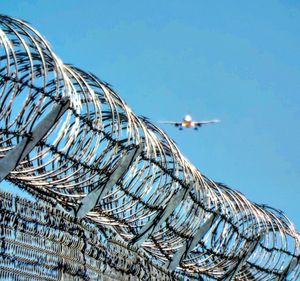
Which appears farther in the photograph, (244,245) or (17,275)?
(244,245)

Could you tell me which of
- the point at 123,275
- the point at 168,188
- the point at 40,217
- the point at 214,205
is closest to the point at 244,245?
the point at 214,205

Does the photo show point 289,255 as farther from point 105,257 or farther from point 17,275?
point 17,275

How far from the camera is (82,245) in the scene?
20906 millimetres

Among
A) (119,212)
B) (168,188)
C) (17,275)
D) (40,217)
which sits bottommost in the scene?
(17,275)

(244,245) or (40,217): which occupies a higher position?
(244,245)

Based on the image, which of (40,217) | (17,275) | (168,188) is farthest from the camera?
(168,188)

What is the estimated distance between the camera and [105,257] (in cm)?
2212

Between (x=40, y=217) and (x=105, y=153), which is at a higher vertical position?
(x=105, y=153)

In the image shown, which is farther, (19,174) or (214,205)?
(214,205)

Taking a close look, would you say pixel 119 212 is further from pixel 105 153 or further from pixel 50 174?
pixel 50 174

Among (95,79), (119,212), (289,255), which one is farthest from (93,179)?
(289,255)

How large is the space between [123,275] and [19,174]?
4522 millimetres

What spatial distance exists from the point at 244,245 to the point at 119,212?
9106mm

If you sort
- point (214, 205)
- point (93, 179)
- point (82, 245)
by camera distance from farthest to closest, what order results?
point (214, 205) < point (93, 179) < point (82, 245)
